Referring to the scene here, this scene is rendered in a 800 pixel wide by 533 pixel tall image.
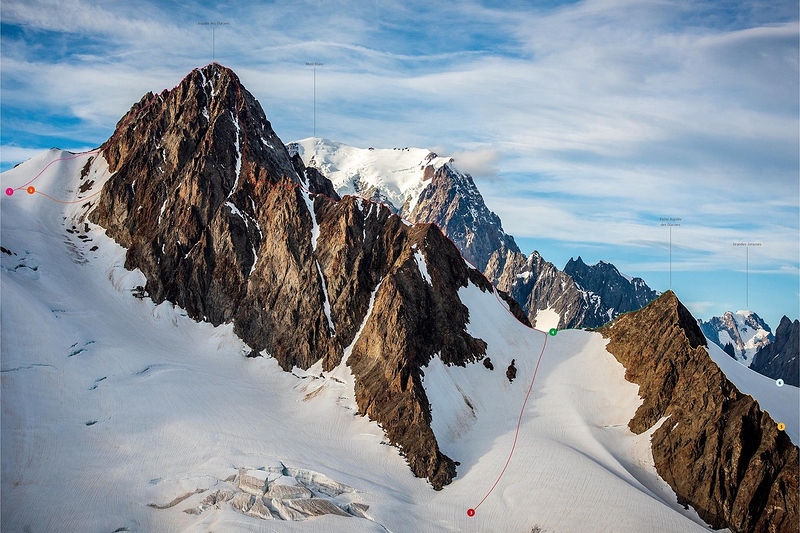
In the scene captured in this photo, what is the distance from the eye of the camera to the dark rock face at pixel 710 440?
299 feet

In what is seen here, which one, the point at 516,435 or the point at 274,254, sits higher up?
the point at 274,254

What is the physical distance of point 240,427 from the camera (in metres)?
104

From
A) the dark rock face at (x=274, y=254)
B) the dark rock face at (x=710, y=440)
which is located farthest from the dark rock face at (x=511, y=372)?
the dark rock face at (x=710, y=440)

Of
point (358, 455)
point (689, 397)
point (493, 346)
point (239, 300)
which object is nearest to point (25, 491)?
point (358, 455)

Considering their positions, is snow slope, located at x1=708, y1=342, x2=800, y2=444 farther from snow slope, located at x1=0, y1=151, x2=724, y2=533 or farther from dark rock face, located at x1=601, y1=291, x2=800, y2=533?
snow slope, located at x1=0, y1=151, x2=724, y2=533

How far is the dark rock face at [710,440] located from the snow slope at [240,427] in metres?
2.85

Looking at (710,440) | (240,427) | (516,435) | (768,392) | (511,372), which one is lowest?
(240,427)

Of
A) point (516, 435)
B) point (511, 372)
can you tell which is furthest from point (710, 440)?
point (511, 372)

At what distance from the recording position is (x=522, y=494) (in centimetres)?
9494

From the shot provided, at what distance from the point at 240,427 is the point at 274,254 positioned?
127 ft

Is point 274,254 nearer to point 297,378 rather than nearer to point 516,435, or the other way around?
point 297,378

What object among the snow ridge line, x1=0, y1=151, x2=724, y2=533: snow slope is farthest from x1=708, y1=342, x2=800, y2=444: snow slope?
the snow ridge line

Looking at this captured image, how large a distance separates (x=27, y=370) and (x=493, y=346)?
7394cm

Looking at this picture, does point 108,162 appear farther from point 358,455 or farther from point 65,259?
point 358,455
